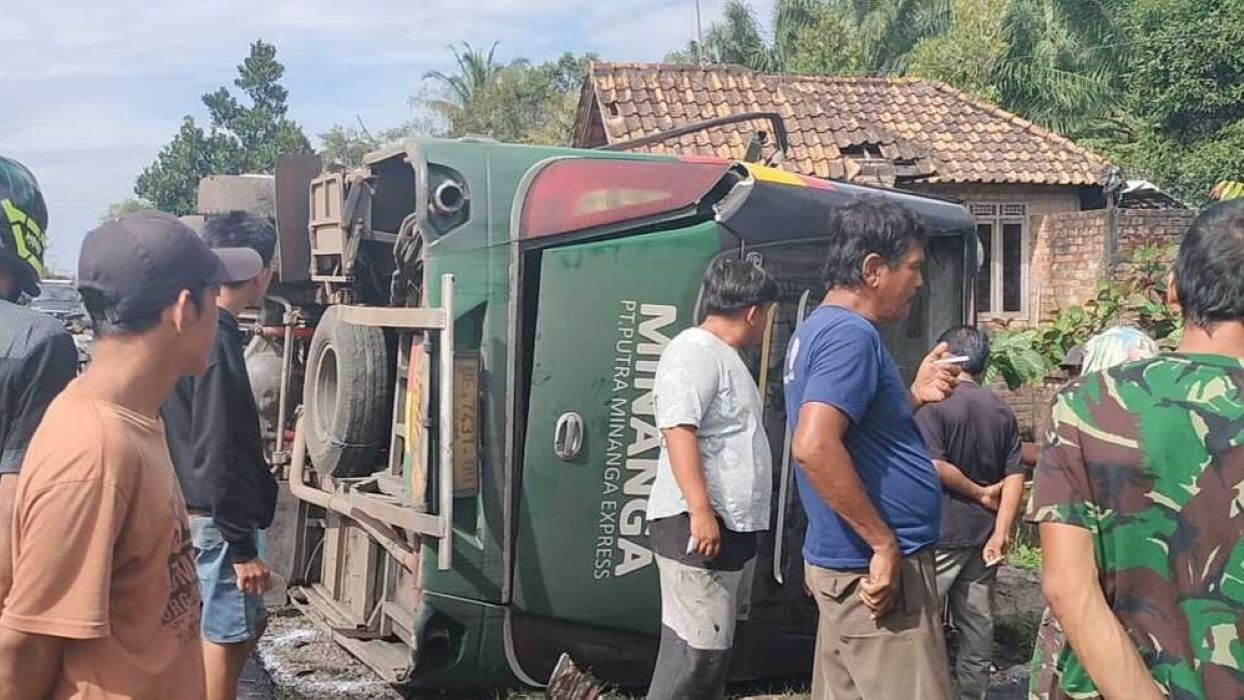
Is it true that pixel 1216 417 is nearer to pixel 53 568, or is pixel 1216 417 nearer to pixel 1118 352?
pixel 53 568

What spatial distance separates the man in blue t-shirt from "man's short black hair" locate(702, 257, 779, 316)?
53 cm

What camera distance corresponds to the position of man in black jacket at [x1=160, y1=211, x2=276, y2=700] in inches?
140

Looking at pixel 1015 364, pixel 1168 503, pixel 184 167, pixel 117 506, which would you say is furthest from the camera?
pixel 184 167

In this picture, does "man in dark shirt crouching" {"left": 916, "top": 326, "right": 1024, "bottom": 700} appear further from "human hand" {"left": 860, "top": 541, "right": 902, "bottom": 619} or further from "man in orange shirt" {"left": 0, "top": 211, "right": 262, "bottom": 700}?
"man in orange shirt" {"left": 0, "top": 211, "right": 262, "bottom": 700}

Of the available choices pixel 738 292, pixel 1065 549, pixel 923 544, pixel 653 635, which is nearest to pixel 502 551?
pixel 653 635

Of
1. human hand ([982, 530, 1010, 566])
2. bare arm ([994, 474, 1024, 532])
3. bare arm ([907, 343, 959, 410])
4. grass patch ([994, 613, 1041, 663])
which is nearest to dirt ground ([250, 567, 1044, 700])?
grass patch ([994, 613, 1041, 663])

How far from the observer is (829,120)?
15148 mm

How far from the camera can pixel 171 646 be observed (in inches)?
77.7

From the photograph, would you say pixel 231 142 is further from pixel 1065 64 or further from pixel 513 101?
pixel 1065 64

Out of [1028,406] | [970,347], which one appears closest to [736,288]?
[970,347]

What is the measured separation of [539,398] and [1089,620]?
8.00ft

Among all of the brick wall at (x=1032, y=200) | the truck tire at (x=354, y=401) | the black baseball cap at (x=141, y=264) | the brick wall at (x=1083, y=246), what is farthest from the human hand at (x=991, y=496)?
the brick wall at (x=1032, y=200)

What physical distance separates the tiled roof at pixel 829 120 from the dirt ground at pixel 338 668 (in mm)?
8210

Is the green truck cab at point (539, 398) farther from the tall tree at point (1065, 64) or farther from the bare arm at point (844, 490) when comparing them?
the tall tree at point (1065, 64)
